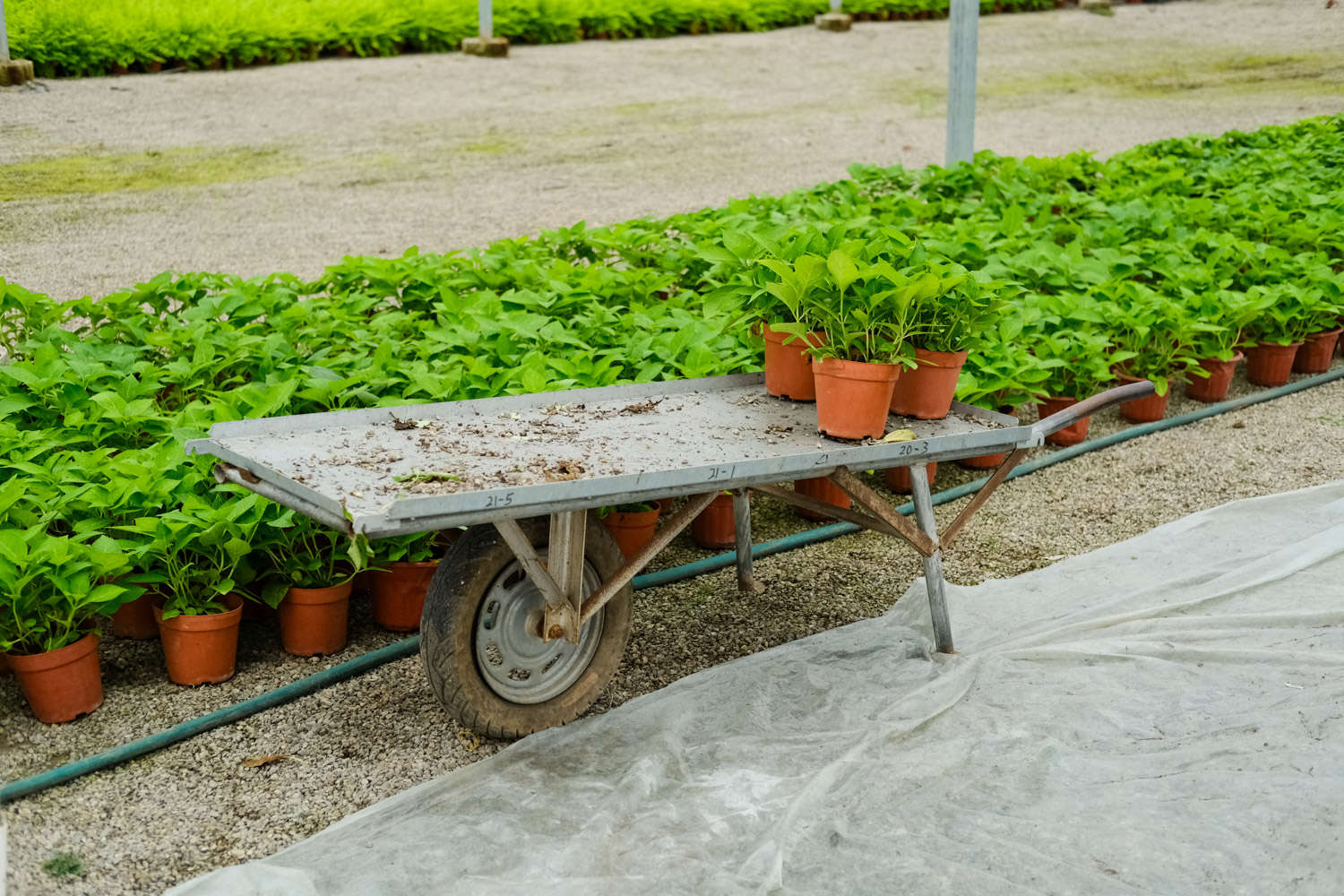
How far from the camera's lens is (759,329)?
3062 millimetres

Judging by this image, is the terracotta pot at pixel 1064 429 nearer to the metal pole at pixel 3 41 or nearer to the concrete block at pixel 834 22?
the metal pole at pixel 3 41

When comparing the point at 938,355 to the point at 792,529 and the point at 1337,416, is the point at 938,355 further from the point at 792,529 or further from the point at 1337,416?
the point at 1337,416

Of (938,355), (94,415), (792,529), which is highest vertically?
(938,355)

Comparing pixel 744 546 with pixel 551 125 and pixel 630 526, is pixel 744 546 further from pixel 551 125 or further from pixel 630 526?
pixel 551 125

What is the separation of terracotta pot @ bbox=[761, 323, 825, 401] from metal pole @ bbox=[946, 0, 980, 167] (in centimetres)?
421

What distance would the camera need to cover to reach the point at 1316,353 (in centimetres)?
540

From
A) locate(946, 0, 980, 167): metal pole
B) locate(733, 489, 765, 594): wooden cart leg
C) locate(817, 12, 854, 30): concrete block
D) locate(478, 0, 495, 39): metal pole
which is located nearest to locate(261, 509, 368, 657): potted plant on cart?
locate(733, 489, 765, 594): wooden cart leg

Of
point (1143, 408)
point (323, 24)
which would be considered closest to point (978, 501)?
point (1143, 408)

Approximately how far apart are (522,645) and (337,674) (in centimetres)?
51

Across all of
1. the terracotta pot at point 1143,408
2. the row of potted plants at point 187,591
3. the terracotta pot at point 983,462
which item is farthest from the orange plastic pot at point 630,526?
the terracotta pot at point 1143,408

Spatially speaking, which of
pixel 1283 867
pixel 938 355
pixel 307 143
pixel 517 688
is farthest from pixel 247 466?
pixel 307 143

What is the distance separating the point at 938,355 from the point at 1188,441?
2255 millimetres

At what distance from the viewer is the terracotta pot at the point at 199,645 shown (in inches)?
109

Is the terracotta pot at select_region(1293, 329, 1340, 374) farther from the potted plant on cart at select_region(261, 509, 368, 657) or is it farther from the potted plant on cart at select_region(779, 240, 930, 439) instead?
the potted plant on cart at select_region(261, 509, 368, 657)
